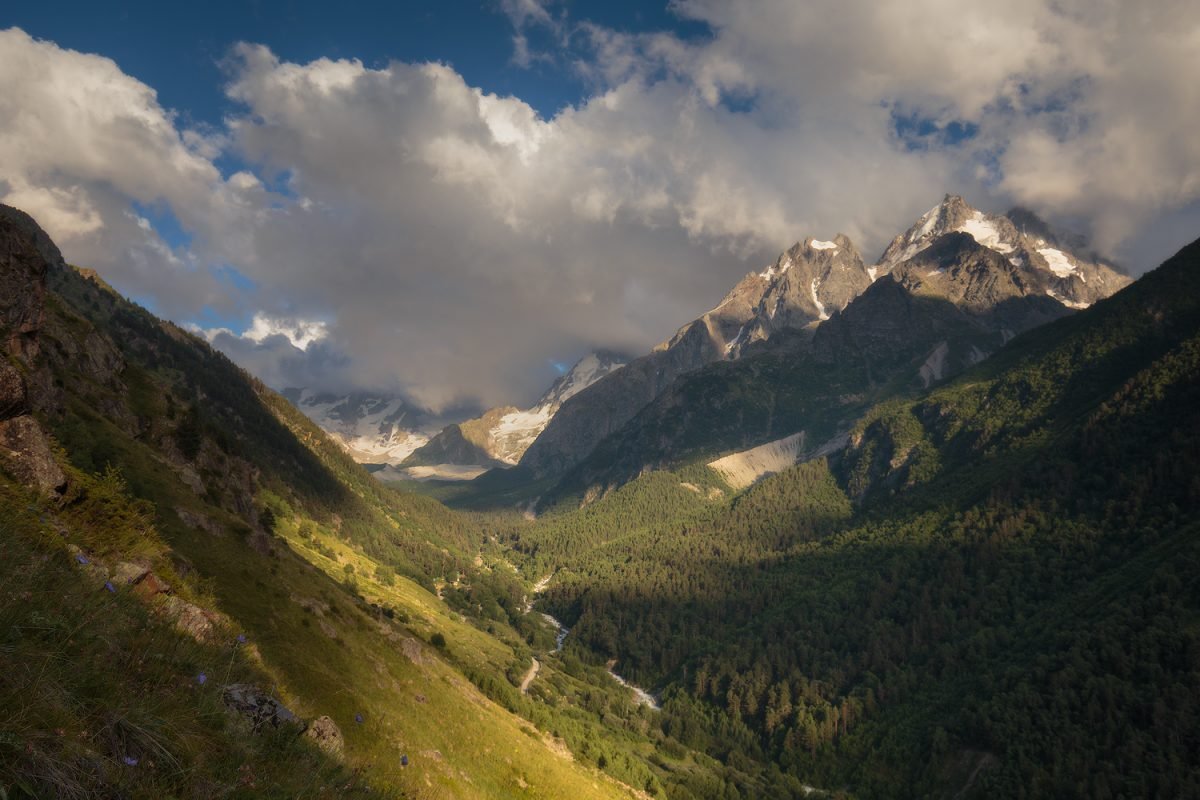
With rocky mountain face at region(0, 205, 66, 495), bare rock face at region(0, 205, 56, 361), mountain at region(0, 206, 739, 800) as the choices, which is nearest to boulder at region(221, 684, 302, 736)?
mountain at region(0, 206, 739, 800)

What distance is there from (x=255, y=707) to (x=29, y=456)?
577 inches

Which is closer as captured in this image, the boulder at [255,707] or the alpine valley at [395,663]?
the alpine valley at [395,663]

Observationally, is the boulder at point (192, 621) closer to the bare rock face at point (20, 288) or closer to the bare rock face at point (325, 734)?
the bare rock face at point (325, 734)

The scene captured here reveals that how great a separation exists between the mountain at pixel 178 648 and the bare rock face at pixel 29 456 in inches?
3.9

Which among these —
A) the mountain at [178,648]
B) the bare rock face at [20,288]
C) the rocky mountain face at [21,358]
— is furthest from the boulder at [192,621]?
the bare rock face at [20,288]

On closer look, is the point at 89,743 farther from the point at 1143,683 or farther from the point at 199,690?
the point at 1143,683

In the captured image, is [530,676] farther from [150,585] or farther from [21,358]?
[150,585]

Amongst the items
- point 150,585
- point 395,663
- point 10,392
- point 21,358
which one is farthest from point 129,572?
point 395,663

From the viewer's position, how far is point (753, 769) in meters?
145

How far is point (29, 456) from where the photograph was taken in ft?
65.0

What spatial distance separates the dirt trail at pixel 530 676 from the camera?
13325 cm

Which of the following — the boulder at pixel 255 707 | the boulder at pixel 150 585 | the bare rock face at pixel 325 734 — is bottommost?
the bare rock face at pixel 325 734

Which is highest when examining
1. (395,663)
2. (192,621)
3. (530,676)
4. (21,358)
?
(21,358)

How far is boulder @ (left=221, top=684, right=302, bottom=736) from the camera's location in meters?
11.7
